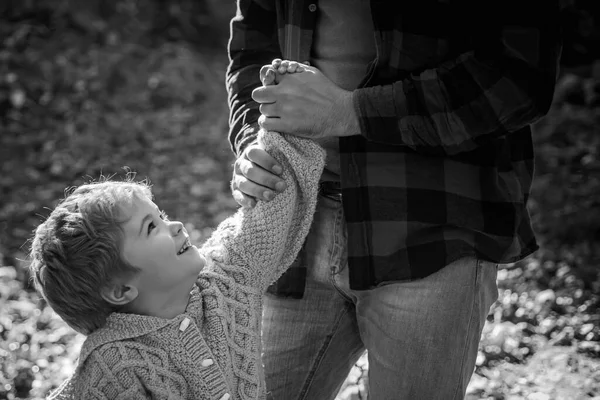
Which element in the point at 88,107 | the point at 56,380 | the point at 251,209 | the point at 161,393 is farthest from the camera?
the point at 88,107

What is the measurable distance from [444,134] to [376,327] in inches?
19.8

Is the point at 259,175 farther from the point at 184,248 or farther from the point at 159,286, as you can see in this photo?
the point at 159,286

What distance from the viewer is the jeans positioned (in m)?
1.74

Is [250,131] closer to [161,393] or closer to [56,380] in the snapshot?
[161,393]

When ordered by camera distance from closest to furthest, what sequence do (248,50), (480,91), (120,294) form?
(480,91) → (120,294) → (248,50)

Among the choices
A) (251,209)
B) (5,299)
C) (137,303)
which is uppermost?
(251,209)

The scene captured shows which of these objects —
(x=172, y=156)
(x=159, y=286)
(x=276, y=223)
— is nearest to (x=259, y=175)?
(x=276, y=223)

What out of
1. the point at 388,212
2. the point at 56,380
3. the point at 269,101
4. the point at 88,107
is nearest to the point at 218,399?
the point at 388,212

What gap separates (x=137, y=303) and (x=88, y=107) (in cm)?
495

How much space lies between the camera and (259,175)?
1876 mm

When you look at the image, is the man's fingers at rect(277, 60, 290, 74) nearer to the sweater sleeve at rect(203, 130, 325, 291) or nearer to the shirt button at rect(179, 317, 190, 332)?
the sweater sleeve at rect(203, 130, 325, 291)

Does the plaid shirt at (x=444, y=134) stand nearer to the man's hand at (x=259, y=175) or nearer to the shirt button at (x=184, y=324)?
the man's hand at (x=259, y=175)

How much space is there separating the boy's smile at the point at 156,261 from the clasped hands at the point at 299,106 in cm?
27

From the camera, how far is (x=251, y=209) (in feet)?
6.38
